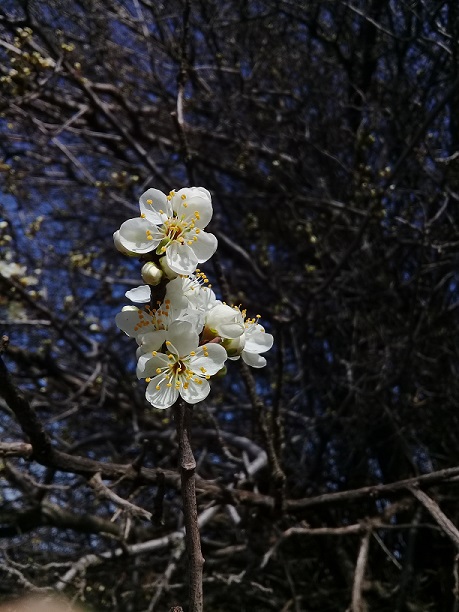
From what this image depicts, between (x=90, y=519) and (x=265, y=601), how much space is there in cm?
120

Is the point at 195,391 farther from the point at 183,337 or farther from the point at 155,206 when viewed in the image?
the point at 155,206

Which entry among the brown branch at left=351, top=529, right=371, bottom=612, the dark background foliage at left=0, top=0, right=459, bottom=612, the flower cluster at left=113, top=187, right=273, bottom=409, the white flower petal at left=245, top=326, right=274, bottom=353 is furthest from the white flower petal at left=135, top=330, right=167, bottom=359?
the dark background foliage at left=0, top=0, right=459, bottom=612

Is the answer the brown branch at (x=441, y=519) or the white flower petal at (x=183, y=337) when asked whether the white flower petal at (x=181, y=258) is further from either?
the brown branch at (x=441, y=519)

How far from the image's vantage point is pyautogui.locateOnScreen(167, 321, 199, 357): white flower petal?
1.22m

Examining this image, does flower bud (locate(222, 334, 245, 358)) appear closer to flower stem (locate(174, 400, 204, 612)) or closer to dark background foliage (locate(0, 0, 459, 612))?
flower stem (locate(174, 400, 204, 612))

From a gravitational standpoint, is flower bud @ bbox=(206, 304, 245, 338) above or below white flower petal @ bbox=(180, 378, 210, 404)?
above

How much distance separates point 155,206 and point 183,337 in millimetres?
373

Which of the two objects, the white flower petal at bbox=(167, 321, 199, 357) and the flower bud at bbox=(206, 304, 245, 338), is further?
the flower bud at bbox=(206, 304, 245, 338)

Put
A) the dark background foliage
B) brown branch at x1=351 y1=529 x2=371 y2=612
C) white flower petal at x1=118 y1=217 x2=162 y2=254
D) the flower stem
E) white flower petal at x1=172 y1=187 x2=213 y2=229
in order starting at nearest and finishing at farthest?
1. the flower stem
2. white flower petal at x1=118 y1=217 x2=162 y2=254
3. white flower petal at x1=172 y1=187 x2=213 y2=229
4. brown branch at x1=351 y1=529 x2=371 y2=612
5. the dark background foliage

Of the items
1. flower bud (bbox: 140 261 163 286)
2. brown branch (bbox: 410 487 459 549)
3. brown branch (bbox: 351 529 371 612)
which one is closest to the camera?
flower bud (bbox: 140 261 163 286)

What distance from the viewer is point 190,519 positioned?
1.01 m

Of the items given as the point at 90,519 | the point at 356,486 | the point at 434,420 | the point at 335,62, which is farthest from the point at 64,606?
the point at 335,62

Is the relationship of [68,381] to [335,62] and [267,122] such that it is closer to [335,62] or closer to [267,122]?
[267,122]

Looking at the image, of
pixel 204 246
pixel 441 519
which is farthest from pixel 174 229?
pixel 441 519
